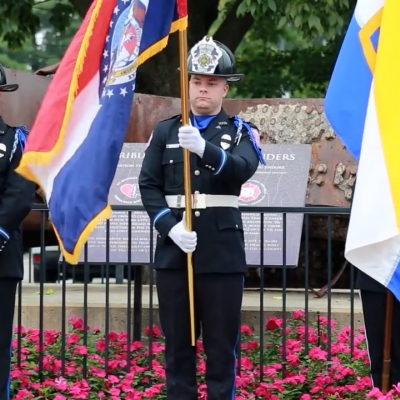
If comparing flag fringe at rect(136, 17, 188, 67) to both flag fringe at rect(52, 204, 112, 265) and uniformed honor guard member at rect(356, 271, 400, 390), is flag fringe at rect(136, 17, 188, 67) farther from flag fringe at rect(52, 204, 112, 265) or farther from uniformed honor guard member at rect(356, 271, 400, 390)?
uniformed honor guard member at rect(356, 271, 400, 390)

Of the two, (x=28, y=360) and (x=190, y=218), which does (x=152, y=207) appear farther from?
(x=28, y=360)

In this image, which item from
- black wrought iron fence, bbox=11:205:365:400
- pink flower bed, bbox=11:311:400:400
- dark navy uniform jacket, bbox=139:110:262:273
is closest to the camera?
dark navy uniform jacket, bbox=139:110:262:273

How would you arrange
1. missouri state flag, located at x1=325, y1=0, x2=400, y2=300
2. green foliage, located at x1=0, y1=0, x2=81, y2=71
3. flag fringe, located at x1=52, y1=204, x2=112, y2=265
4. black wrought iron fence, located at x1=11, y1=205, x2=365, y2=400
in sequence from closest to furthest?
missouri state flag, located at x1=325, y1=0, x2=400, y2=300 → flag fringe, located at x1=52, y1=204, x2=112, y2=265 → black wrought iron fence, located at x1=11, y1=205, x2=365, y2=400 → green foliage, located at x1=0, y1=0, x2=81, y2=71

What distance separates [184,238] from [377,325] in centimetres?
109

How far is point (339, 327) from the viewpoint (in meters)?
7.79

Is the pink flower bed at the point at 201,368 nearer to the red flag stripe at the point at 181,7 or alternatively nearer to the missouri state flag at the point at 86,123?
the missouri state flag at the point at 86,123

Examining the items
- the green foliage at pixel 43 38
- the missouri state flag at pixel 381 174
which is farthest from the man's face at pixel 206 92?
the green foliage at pixel 43 38

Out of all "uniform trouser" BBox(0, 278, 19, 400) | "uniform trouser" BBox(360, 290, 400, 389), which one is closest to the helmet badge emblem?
"uniform trouser" BBox(360, 290, 400, 389)

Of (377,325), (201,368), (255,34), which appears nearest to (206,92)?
(377,325)

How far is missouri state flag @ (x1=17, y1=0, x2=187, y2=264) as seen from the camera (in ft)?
17.1

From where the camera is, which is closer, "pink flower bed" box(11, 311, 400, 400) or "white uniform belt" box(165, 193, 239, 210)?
"white uniform belt" box(165, 193, 239, 210)

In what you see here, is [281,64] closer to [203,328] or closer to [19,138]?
[19,138]

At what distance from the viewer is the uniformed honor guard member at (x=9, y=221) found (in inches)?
222

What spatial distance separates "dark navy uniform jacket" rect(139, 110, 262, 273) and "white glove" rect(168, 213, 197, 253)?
0.07 metres
